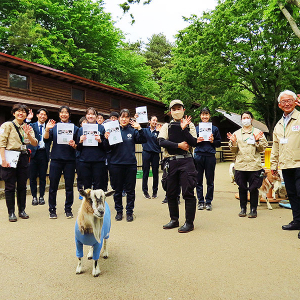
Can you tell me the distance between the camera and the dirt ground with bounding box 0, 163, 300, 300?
2.84 meters

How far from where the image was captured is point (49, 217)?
5.83m

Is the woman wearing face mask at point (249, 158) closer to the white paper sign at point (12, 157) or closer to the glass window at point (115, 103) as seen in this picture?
the white paper sign at point (12, 157)

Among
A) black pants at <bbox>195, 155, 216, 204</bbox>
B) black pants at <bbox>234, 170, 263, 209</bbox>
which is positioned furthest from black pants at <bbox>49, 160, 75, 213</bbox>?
black pants at <bbox>234, 170, 263, 209</bbox>

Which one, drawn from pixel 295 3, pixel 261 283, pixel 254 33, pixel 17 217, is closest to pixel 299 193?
pixel 261 283

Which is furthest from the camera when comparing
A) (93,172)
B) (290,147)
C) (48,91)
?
(48,91)

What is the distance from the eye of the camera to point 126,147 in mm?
5746

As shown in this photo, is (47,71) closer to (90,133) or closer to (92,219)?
(90,133)

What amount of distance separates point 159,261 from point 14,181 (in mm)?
3725

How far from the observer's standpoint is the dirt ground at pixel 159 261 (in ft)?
9.32

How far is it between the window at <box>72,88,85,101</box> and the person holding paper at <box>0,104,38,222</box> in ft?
45.2

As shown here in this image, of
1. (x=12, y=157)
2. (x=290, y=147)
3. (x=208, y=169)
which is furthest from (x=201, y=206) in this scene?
(x=12, y=157)

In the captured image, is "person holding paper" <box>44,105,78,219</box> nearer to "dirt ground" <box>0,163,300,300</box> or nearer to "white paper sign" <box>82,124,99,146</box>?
"white paper sign" <box>82,124,99,146</box>

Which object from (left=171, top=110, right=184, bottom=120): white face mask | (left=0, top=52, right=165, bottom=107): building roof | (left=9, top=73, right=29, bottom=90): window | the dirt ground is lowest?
the dirt ground

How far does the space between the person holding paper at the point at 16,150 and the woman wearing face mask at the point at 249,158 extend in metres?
4.36
